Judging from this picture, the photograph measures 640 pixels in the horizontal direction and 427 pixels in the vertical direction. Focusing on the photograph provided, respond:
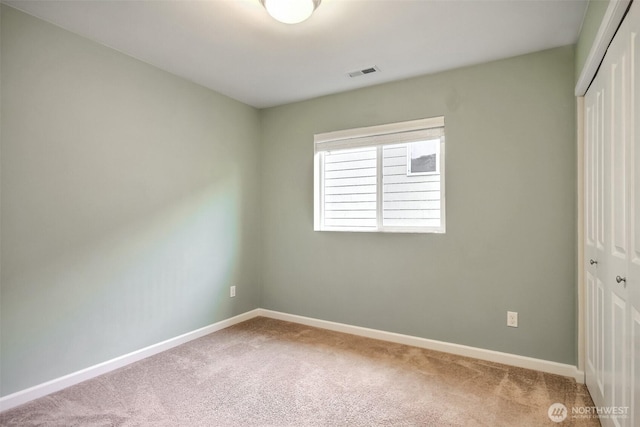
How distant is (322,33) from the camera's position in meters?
2.36

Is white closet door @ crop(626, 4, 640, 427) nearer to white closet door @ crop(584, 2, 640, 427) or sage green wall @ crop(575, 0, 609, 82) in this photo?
white closet door @ crop(584, 2, 640, 427)

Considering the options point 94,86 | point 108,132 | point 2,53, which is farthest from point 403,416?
point 2,53

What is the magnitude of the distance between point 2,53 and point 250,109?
2.22 metres

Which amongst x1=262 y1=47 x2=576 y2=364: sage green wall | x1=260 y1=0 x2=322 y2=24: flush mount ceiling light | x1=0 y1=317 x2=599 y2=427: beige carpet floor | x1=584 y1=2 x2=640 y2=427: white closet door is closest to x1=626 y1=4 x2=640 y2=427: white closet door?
x1=584 y1=2 x2=640 y2=427: white closet door

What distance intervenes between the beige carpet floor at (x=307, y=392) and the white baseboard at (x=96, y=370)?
2.2 inches

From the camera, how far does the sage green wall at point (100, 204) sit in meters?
2.11

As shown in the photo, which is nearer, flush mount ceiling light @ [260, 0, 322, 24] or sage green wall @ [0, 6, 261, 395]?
flush mount ceiling light @ [260, 0, 322, 24]

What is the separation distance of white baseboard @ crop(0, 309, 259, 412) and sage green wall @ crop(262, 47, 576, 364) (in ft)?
3.93

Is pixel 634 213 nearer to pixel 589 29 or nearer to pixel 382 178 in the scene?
pixel 589 29

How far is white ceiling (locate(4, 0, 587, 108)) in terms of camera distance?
206 cm

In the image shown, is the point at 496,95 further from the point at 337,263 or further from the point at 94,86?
the point at 94,86

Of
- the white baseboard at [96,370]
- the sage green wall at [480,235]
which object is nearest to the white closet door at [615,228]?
the sage green wall at [480,235]

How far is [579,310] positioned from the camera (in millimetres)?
2332

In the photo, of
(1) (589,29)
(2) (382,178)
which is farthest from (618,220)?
(2) (382,178)
